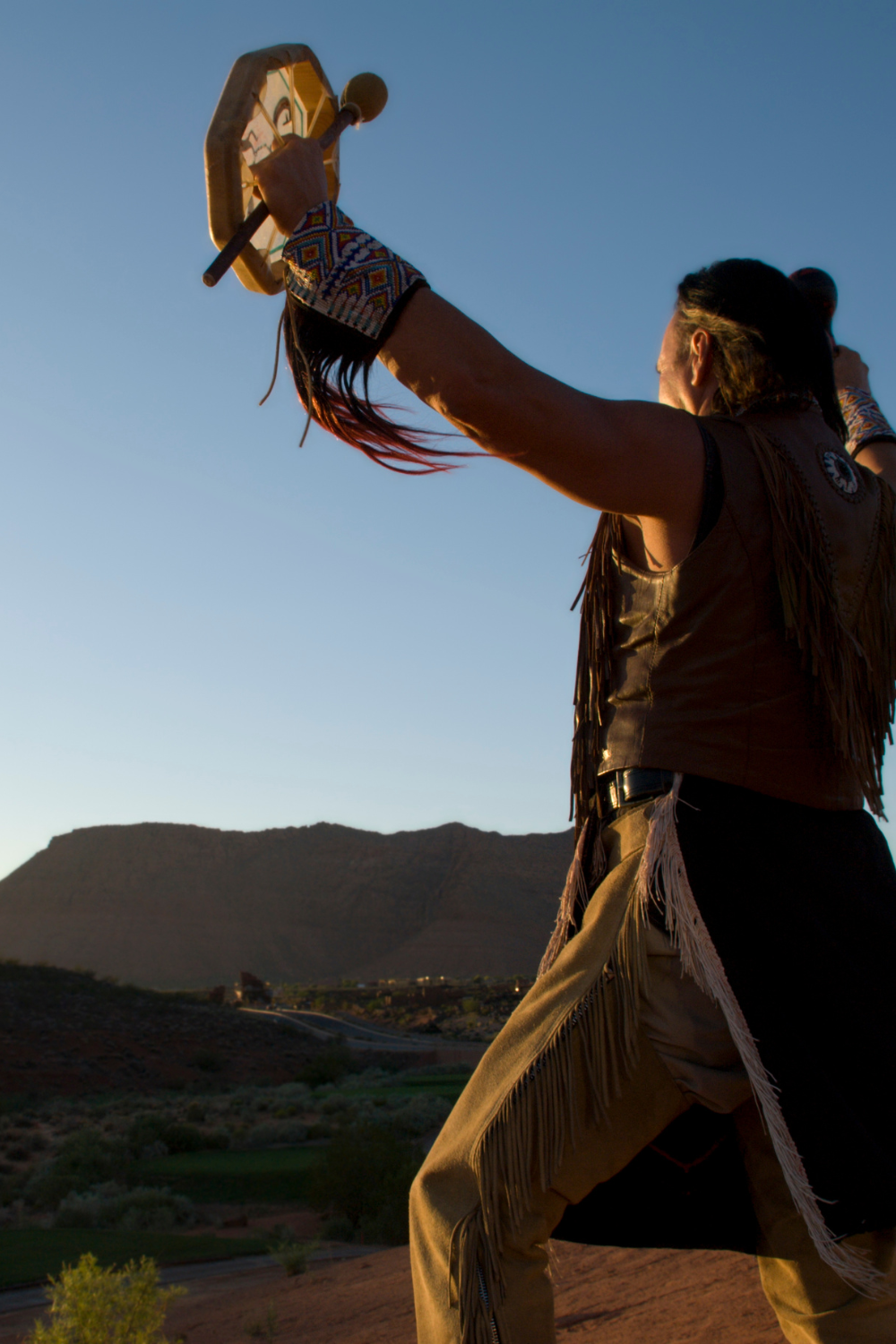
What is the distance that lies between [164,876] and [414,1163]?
8344 cm

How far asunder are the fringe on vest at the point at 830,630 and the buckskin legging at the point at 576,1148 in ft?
1.49

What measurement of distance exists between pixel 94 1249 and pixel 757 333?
10.6 metres

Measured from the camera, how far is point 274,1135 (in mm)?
19359

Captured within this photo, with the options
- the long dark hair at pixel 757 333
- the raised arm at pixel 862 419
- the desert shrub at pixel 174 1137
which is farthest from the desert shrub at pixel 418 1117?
the long dark hair at pixel 757 333

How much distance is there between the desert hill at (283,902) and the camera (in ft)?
263

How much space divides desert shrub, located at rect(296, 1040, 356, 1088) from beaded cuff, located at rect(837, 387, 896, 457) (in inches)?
1120

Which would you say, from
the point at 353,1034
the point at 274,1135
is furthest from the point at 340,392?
the point at 353,1034

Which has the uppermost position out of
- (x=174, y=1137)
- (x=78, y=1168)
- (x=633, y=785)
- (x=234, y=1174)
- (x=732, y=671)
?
(x=732, y=671)

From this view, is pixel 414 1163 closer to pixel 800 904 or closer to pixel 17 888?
pixel 800 904

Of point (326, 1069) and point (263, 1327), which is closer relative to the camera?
point (263, 1327)

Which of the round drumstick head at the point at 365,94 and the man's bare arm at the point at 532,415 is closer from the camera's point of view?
the man's bare arm at the point at 532,415

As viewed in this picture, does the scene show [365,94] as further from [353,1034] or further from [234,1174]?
[353,1034]

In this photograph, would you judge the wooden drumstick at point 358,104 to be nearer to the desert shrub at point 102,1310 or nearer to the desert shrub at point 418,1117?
the desert shrub at point 102,1310

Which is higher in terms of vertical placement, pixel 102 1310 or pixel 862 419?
pixel 862 419
